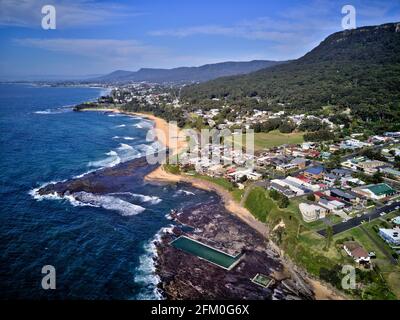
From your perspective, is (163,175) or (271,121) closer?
(163,175)

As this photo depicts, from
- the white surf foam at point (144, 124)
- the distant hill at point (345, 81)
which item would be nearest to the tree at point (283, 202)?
the distant hill at point (345, 81)

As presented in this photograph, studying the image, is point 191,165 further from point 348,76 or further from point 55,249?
point 348,76

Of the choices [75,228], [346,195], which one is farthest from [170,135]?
[346,195]

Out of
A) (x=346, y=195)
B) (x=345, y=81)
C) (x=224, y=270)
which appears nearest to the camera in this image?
(x=224, y=270)

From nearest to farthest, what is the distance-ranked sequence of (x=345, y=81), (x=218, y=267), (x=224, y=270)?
(x=224, y=270) < (x=218, y=267) < (x=345, y=81)

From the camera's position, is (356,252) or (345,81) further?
(345,81)

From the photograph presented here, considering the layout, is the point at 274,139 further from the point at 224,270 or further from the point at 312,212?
the point at 224,270

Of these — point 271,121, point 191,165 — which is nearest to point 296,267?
point 191,165

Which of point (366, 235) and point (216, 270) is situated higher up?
point (366, 235)
